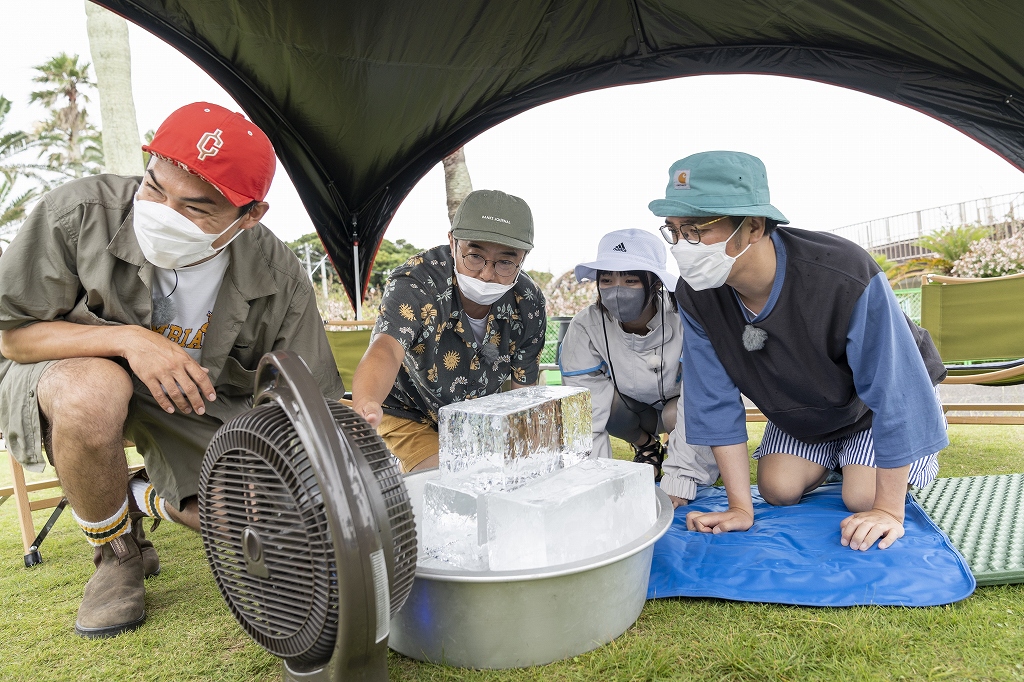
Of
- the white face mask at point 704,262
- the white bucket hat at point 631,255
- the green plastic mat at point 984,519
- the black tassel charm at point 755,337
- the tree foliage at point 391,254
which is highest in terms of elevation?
the tree foliage at point 391,254

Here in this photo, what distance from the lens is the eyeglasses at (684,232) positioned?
2.07m

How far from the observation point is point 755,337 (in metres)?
2.27

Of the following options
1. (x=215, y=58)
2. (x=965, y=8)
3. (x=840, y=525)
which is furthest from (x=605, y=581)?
(x=215, y=58)

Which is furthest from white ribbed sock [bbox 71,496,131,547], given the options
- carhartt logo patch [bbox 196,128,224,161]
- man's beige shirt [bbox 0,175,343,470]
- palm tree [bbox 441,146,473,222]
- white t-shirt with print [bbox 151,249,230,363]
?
palm tree [bbox 441,146,473,222]

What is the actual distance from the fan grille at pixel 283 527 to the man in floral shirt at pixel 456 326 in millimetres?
895

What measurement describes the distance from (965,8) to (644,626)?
3.13 meters

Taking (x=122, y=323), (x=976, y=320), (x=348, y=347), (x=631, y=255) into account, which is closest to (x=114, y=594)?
(x=122, y=323)

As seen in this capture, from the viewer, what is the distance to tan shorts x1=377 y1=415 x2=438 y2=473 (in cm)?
312

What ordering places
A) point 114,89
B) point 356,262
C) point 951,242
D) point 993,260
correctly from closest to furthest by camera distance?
point 356,262 → point 114,89 → point 993,260 → point 951,242

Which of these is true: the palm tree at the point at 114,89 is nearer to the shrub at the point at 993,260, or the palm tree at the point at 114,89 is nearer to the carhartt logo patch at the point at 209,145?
the carhartt logo patch at the point at 209,145

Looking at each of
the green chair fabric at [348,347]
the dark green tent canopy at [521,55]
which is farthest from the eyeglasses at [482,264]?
the green chair fabric at [348,347]

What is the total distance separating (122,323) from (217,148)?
0.65 metres

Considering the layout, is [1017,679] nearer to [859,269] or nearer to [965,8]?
[859,269]

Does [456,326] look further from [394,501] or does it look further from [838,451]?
[394,501]
